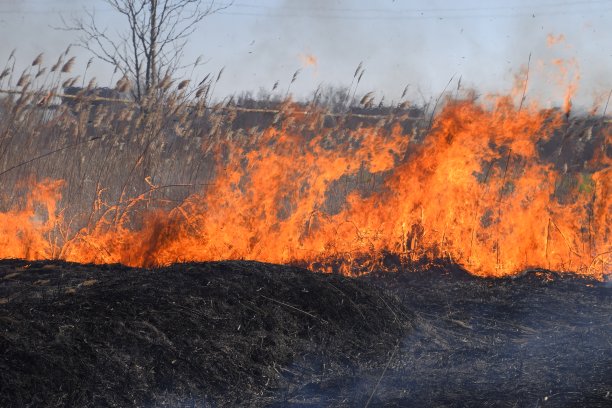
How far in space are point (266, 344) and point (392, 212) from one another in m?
3.71

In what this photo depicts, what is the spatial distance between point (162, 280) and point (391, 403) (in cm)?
192

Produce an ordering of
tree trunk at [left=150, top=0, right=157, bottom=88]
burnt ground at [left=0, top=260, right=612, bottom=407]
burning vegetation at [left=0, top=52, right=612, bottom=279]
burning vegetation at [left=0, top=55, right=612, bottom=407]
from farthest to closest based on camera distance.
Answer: tree trunk at [left=150, top=0, right=157, bottom=88], burning vegetation at [left=0, top=52, right=612, bottom=279], burning vegetation at [left=0, top=55, right=612, bottom=407], burnt ground at [left=0, top=260, right=612, bottom=407]

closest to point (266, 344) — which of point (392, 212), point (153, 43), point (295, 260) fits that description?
point (295, 260)

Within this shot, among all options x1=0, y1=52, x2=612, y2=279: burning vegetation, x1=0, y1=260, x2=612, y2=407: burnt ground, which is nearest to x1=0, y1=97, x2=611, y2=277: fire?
x1=0, y1=52, x2=612, y2=279: burning vegetation

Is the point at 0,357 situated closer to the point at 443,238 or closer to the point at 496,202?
the point at 443,238

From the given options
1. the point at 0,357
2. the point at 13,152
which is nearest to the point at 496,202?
the point at 13,152

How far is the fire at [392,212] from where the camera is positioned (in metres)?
8.00

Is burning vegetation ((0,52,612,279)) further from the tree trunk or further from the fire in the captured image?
the tree trunk

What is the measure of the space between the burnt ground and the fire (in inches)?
60.0

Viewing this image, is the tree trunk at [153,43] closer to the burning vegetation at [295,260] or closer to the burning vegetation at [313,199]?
the burning vegetation at [295,260]

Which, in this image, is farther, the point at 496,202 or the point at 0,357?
the point at 496,202

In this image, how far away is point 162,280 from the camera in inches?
214

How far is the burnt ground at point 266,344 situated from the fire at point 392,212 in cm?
152

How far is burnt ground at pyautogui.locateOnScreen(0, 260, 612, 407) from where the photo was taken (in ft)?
13.5
